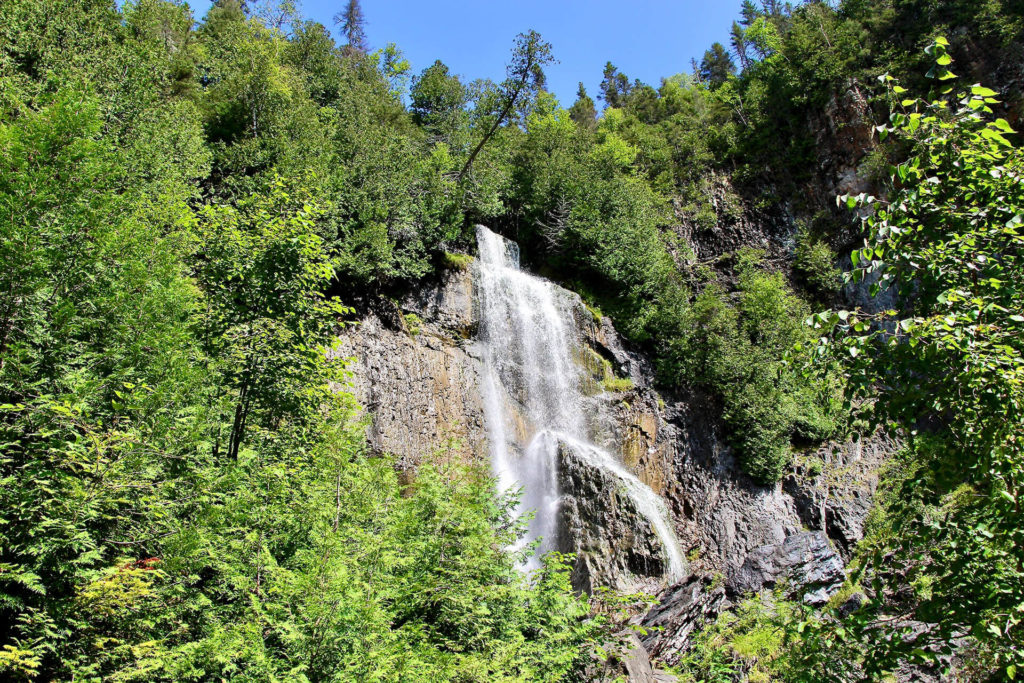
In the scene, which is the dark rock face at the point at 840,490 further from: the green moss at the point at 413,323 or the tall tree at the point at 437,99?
the tall tree at the point at 437,99

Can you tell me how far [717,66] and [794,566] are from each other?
59.4m

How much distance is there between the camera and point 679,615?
444 inches

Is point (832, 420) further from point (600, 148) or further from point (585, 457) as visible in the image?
point (600, 148)

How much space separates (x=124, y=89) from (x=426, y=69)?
24035 millimetres

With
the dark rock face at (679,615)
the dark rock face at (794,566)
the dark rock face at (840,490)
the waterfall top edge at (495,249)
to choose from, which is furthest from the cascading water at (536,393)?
the dark rock face at (840,490)

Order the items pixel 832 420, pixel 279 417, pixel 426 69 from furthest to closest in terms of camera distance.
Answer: pixel 426 69 → pixel 832 420 → pixel 279 417

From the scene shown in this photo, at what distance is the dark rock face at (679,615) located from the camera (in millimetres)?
10109

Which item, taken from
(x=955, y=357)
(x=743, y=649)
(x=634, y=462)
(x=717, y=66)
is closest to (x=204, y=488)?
(x=955, y=357)

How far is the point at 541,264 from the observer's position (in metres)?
23.6

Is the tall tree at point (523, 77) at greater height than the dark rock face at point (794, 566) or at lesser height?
greater

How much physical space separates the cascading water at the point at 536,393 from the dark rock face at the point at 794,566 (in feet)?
5.58

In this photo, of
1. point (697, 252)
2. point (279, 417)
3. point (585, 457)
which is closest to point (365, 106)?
point (697, 252)

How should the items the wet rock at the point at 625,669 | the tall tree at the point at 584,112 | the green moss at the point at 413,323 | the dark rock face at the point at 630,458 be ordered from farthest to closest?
the tall tree at the point at 584,112 → the green moss at the point at 413,323 → the dark rock face at the point at 630,458 → the wet rock at the point at 625,669

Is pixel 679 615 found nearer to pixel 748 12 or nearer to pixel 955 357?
pixel 955 357
